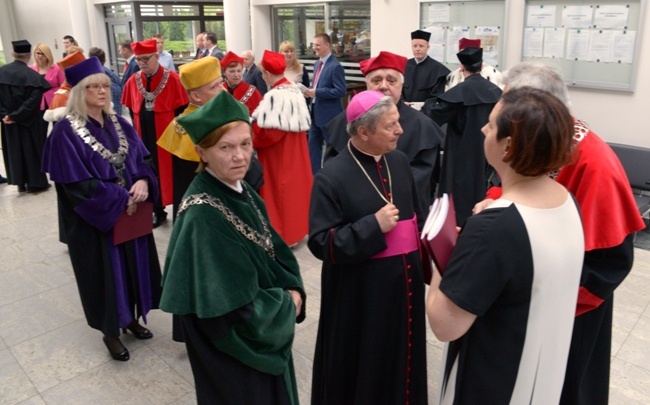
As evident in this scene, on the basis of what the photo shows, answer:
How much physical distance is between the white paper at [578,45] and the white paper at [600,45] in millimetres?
49

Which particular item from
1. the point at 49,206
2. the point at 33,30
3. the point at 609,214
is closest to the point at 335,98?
the point at 49,206

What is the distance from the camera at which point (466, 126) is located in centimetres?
500

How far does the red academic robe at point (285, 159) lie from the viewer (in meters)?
4.59

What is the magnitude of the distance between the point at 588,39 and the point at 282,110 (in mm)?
3378

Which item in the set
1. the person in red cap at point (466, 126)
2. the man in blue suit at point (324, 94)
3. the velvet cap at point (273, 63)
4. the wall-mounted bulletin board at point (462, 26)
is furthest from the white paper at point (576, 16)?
the velvet cap at point (273, 63)

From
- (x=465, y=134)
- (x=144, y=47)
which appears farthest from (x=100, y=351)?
(x=465, y=134)

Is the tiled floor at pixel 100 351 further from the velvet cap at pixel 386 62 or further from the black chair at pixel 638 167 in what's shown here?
the velvet cap at pixel 386 62

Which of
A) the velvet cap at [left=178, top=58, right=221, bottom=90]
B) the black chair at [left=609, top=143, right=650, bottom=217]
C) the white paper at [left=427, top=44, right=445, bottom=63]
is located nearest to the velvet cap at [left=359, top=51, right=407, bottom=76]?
the velvet cap at [left=178, top=58, right=221, bottom=90]

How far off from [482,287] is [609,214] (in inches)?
28.2

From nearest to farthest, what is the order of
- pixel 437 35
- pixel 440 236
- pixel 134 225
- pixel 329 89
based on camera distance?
pixel 440 236
pixel 134 225
pixel 329 89
pixel 437 35

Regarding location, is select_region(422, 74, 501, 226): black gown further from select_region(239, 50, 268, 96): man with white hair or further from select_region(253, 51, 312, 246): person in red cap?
select_region(239, 50, 268, 96): man with white hair

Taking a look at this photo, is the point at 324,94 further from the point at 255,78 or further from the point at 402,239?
the point at 402,239

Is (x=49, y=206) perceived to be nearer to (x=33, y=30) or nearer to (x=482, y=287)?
(x=482, y=287)

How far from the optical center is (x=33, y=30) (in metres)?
17.0
